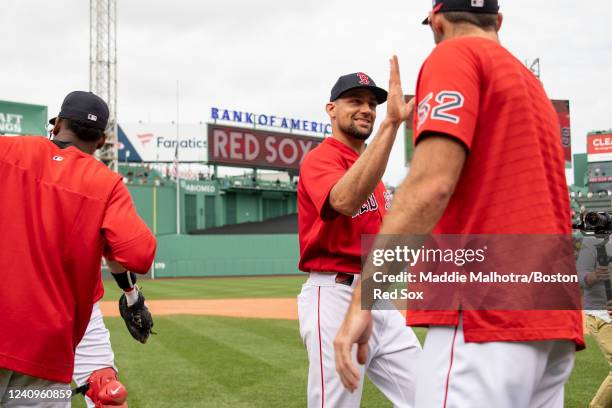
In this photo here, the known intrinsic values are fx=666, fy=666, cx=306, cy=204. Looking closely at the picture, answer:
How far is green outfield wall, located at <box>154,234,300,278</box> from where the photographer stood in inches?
1373

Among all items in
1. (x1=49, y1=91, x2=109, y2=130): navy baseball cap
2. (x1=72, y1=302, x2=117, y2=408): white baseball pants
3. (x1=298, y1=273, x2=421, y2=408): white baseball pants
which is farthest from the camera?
(x1=72, y1=302, x2=117, y2=408): white baseball pants

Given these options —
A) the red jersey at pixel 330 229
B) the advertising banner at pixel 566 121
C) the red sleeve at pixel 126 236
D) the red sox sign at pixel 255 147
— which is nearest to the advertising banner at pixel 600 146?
the advertising banner at pixel 566 121

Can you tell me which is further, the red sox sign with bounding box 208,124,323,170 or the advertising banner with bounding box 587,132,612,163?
the advertising banner with bounding box 587,132,612,163

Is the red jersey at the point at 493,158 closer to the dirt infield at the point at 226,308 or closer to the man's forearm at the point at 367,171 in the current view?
the man's forearm at the point at 367,171

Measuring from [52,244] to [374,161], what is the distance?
1.31 metres

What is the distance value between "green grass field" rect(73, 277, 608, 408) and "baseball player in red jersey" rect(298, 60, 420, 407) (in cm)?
302

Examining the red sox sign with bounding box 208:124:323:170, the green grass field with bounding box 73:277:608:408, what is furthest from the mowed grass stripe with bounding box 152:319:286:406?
the red sox sign with bounding box 208:124:323:170

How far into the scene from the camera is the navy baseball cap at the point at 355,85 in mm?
3631

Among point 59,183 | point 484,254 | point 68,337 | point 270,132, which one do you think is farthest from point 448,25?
point 270,132

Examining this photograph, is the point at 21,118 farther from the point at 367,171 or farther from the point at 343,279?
the point at 367,171

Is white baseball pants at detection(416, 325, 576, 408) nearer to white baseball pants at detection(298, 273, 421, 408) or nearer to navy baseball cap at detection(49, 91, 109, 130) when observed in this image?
white baseball pants at detection(298, 273, 421, 408)

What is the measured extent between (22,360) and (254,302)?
1643 cm

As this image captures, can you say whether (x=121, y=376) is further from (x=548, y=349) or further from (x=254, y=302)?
(x=254, y=302)

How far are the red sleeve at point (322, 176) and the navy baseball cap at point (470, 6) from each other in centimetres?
109
